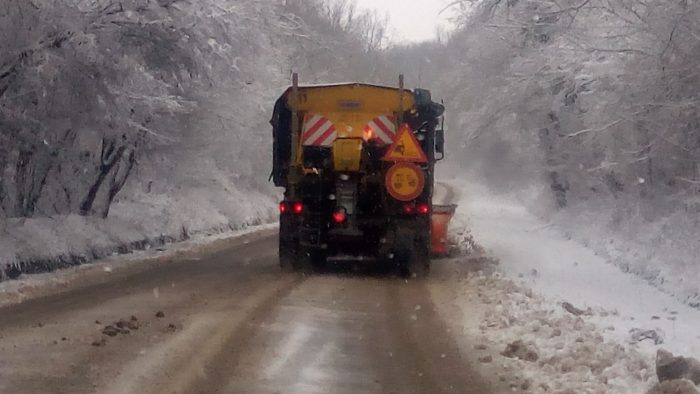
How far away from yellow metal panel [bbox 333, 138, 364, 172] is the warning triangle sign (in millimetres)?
478

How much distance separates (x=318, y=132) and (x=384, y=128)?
1.19 meters

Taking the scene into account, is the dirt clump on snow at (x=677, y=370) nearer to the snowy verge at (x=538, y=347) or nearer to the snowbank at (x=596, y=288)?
the snowy verge at (x=538, y=347)

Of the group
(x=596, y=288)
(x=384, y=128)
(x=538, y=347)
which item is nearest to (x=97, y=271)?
(x=384, y=128)

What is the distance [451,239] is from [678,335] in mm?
13587

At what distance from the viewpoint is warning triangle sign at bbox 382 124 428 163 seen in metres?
15.3

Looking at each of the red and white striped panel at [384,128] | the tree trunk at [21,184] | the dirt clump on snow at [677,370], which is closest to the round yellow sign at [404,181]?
the red and white striped panel at [384,128]

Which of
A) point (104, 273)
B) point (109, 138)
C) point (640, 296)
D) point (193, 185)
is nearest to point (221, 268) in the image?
point (104, 273)

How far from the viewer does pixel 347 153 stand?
15.4 meters

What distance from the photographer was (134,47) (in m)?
15.3

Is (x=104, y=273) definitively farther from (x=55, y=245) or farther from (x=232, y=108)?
(x=232, y=108)

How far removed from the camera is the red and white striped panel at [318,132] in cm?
1638

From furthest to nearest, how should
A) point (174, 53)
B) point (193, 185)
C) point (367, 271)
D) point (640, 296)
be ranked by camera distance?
point (193, 185) → point (367, 271) → point (174, 53) → point (640, 296)

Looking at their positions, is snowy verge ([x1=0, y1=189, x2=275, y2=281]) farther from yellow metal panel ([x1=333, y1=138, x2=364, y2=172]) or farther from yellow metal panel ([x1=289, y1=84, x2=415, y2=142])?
yellow metal panel ([x1=333, y1=138, x2=364, y2=172])

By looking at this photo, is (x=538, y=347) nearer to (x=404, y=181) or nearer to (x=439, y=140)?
(x=404, y=181)
